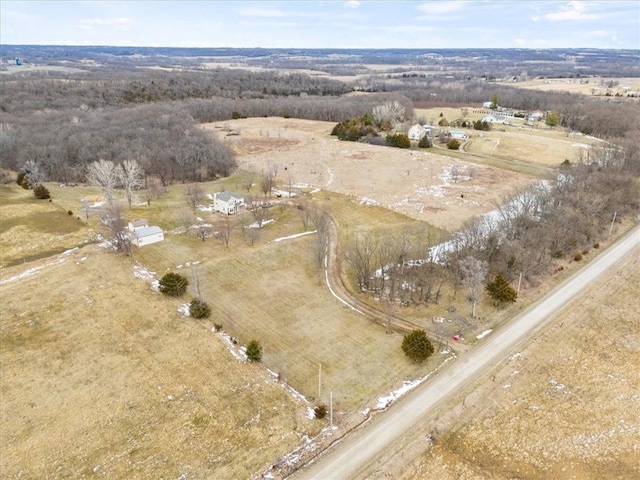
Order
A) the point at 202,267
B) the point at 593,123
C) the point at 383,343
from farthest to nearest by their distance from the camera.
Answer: the point at 593,123 → the point at 202,267 → the point at 383,343

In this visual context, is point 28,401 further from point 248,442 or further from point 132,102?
point 132,102

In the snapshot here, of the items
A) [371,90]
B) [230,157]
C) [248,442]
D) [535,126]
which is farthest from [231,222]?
[371,90]

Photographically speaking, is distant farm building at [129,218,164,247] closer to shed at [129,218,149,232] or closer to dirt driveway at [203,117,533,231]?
shed at [129,218,149,232]

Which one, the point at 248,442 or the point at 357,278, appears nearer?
the point at 248,442

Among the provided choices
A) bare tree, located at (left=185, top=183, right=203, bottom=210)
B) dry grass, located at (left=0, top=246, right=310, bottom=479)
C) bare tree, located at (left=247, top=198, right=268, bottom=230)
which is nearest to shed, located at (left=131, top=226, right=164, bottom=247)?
dry grass, located at (left=0, top=246, right=310, bottom=479)

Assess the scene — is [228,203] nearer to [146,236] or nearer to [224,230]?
[224,230]

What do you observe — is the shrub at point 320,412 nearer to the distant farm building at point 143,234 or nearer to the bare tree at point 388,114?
the distant farm building at point 143,234
